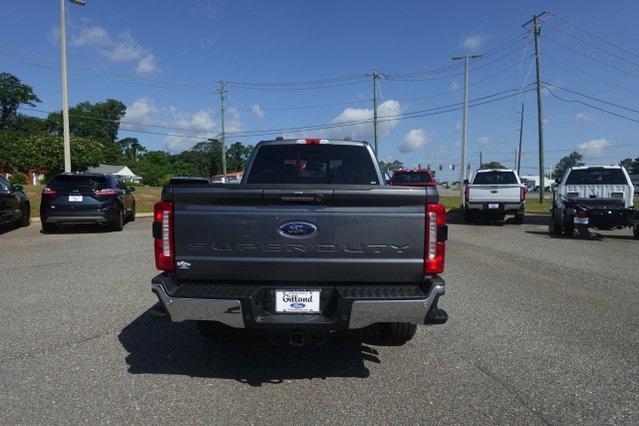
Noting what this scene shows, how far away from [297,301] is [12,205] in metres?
13.0

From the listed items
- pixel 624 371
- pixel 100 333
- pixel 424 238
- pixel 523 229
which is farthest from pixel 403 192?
pixel 523 229

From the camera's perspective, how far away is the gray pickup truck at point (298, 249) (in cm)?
360

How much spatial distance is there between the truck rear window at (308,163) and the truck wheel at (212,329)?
183 cm

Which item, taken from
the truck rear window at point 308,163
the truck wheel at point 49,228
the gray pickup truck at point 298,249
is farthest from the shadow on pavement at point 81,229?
the gray pickup truck at point 298,249

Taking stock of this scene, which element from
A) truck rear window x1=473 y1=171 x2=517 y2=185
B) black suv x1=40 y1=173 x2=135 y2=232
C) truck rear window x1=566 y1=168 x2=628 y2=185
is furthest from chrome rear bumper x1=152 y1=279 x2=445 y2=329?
truck rear window x1=473 y1=171 x2=517 y2=185

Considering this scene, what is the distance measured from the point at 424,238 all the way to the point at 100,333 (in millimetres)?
3320

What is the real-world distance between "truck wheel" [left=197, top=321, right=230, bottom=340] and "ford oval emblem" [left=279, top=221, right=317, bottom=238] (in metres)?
1.11

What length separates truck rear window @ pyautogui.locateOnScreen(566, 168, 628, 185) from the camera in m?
14.2

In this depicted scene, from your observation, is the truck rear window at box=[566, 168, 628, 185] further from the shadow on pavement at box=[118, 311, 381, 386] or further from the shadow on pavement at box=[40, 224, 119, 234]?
the shadow on pavement at box=[40, 224, 119, 234]

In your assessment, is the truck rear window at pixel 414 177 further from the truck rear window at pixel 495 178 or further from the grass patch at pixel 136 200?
the grass patch at pixel 136 200

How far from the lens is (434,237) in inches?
145

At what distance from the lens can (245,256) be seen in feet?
12.1

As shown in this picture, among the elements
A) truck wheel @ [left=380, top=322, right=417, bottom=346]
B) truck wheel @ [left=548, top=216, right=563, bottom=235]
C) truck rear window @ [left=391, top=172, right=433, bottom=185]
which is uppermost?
truck rear window @ [left=391, top=172, right=433, bottom=185]

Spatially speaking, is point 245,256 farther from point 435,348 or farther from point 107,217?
point 107,217
